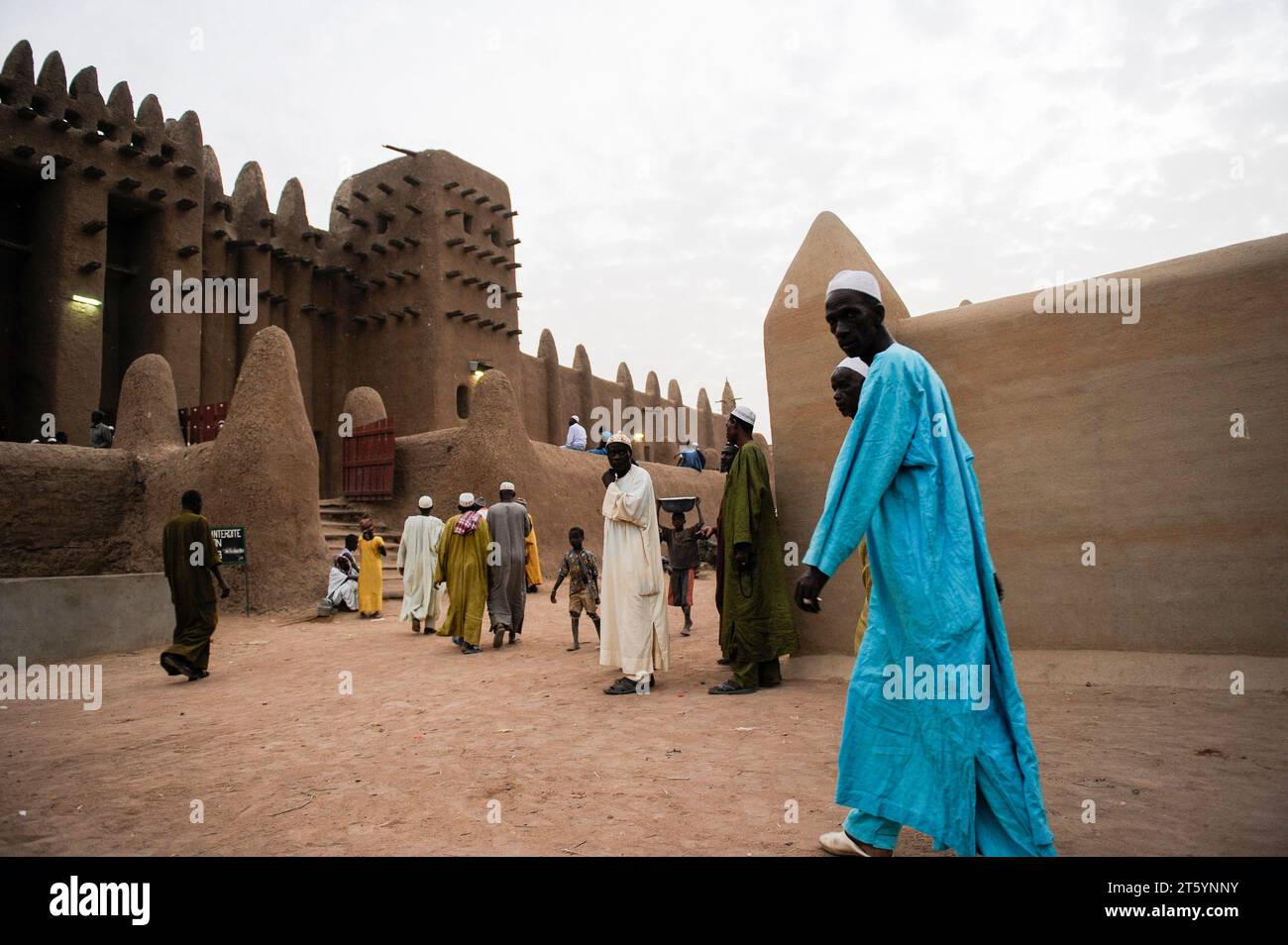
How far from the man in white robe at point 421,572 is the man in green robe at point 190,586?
3269mm

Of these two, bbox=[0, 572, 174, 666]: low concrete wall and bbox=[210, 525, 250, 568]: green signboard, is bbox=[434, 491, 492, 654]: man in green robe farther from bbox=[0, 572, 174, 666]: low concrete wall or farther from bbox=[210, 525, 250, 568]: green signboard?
bbox=[210, 525, 250, 568]: green signboard

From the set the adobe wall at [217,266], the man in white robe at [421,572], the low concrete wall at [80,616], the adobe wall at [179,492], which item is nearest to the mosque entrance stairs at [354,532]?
the adobe wall at [179,492]

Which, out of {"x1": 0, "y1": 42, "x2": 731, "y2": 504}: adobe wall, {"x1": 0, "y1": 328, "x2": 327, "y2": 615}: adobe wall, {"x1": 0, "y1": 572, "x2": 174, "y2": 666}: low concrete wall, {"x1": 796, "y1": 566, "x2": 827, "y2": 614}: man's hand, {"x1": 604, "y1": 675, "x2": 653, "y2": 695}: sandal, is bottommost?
{"x1": 604, "y1": 675, "x2": 653, "y2": 695}: sandal

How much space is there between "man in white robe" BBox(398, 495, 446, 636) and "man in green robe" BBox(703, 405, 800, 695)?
18.5 ft

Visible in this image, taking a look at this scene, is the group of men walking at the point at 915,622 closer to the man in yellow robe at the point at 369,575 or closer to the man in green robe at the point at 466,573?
the man in green robe at the point at 466,573

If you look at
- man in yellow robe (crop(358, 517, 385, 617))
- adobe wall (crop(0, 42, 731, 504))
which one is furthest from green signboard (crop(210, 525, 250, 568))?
adobe wall (crop(0, 42, 731, 504))

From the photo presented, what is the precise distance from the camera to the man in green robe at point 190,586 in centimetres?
709

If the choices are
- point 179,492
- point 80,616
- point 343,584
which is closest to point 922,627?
point 80,616

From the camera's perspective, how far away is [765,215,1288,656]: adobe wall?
14.6 feet

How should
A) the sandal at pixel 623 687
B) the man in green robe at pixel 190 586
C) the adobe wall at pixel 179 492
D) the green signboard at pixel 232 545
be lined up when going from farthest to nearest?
the adobe wall at pixel 179 492 < the green signboard at pixel 232 545 < the man in green robe at pixel 190 586 < the sandal at pixel 623 687

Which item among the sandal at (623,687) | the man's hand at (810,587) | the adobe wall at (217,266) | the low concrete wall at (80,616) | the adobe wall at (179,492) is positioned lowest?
the sandal at (623,687)

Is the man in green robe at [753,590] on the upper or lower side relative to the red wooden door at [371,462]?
lower

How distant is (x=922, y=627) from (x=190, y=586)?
692 centimetres
